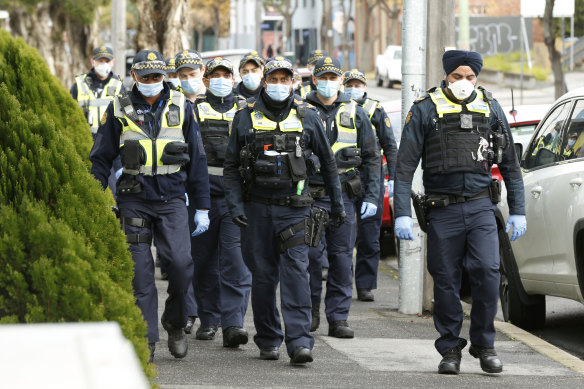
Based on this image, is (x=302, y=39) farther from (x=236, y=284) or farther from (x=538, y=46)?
(x=236, y=284)

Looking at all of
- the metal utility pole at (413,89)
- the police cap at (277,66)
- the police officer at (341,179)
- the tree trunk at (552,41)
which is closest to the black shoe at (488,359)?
the police officer at (341,179)

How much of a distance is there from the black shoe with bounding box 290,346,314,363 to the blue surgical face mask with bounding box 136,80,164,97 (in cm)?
173

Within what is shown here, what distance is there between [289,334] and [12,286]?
3040 mm

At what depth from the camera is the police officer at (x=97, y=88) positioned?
13.3m

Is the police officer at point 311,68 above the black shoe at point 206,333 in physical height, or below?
above

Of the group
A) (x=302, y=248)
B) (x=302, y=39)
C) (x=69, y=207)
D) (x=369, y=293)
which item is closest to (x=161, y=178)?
(x=302, y=248)

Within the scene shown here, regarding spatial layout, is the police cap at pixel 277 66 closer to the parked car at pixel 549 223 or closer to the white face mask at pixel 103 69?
the parked car at pixel 549 223

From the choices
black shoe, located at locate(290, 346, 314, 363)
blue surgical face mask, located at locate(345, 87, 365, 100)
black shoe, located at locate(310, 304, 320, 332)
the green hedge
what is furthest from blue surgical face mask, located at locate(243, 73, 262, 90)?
the green hedge

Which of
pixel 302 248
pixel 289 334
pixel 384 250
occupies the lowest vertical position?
pixel 384 250

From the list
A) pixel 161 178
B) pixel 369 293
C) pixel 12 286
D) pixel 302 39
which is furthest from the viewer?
pixel 302 39

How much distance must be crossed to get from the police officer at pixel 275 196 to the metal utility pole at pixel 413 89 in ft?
6.63

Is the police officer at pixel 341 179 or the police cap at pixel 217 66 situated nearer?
the police cap at pixel 217 66

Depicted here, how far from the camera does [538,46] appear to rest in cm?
4884

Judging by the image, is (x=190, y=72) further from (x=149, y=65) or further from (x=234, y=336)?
(x=234, y=336)
